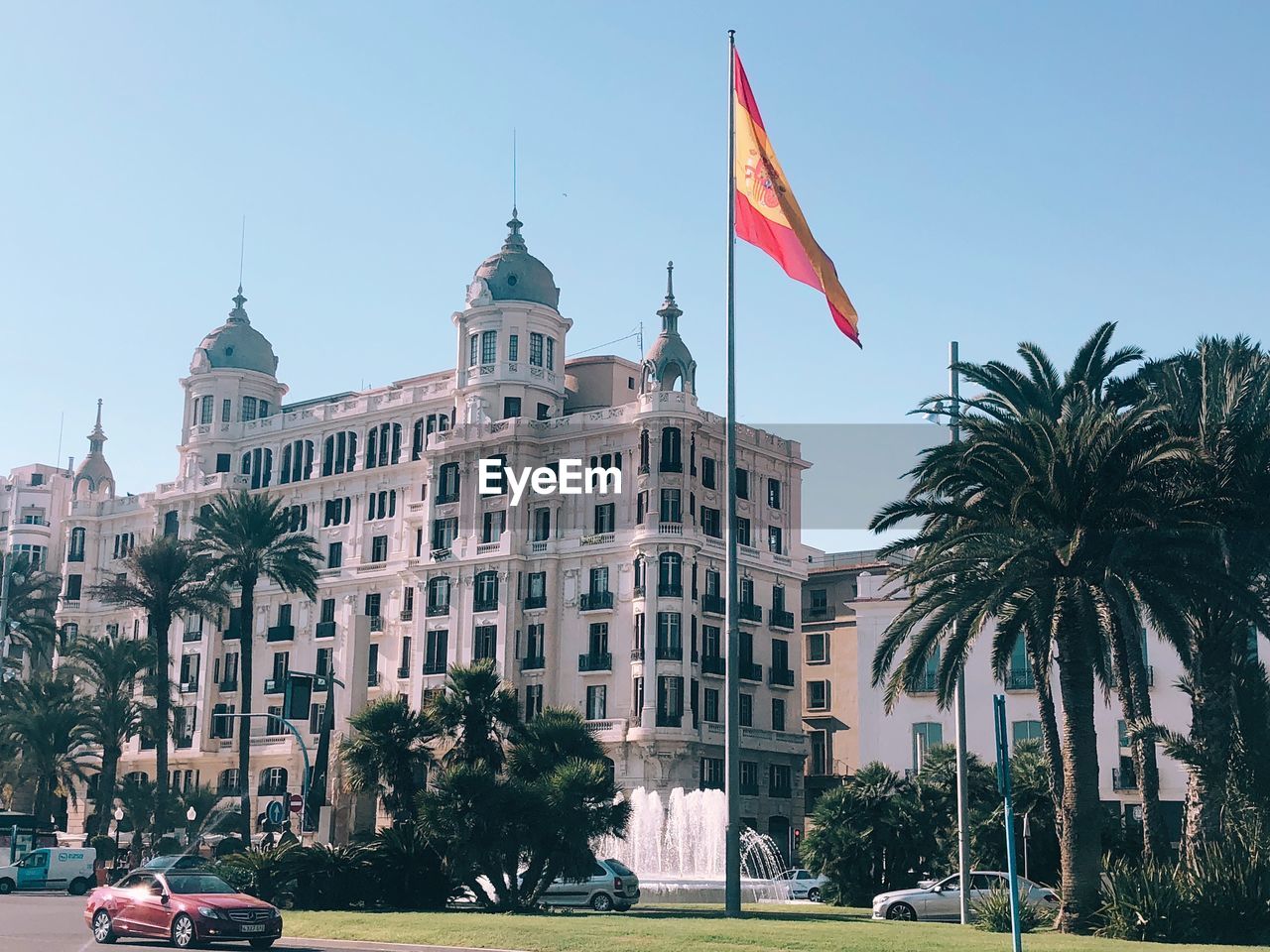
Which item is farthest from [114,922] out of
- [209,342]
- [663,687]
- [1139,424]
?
[209,342]

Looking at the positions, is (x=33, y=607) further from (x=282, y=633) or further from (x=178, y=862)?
(x=178, y=862)

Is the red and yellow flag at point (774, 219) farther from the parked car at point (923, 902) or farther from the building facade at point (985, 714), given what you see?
the building facade at point (985, 714)

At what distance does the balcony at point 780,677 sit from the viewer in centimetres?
8356

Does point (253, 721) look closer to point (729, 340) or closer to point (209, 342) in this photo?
point (209, 342)

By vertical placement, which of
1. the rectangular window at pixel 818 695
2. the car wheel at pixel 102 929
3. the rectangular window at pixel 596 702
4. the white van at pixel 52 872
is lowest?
the white van at pixel 52 872

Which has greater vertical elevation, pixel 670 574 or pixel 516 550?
pixel 516 550

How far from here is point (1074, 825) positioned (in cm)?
3344

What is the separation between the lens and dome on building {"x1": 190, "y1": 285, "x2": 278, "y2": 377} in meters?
101

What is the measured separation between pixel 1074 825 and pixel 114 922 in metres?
20.2

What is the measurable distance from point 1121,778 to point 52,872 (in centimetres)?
4390

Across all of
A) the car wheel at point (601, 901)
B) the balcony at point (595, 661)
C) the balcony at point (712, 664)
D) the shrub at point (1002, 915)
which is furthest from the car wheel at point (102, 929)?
the balcony at point (712, 664)

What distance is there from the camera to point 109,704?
266ft
